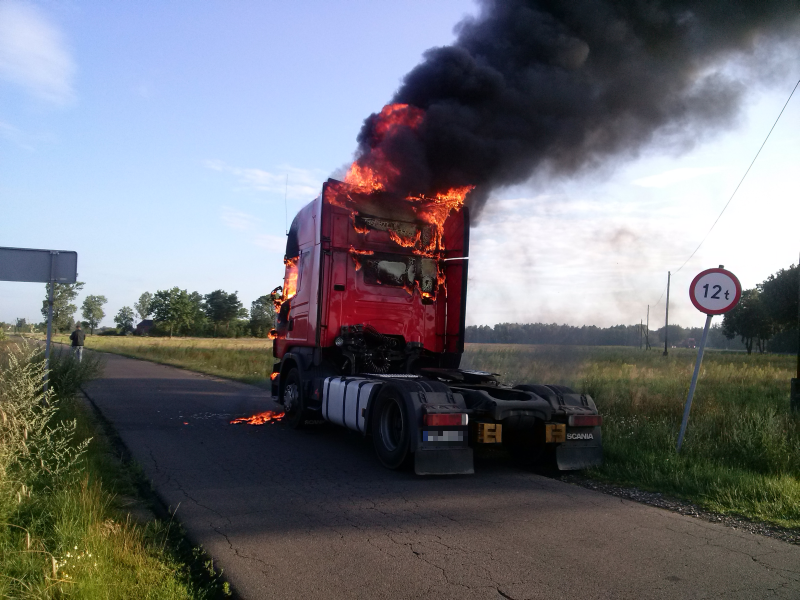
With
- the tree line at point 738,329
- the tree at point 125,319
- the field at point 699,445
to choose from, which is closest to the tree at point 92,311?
the tree at point 125,319

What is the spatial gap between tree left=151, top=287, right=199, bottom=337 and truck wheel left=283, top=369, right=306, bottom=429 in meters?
83.7

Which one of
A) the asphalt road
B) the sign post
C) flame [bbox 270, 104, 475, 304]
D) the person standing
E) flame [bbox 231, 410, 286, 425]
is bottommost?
flame [bbox 231, 410, 286, 425]

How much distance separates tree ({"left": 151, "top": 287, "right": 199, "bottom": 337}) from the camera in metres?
88.9

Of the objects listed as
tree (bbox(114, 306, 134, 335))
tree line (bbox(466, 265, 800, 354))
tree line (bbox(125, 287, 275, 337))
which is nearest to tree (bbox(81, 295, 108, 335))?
tree (bbox(114, 306, 134, 335))

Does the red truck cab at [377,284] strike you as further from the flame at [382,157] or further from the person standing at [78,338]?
the person standing at [78,338]

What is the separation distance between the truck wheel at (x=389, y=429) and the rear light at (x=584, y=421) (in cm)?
191

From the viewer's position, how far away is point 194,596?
355 cm

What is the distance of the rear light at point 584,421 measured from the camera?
23.1 ft

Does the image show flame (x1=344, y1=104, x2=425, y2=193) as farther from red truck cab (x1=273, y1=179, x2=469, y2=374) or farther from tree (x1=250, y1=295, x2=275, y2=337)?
tree (x1=250, y1=295, x2=275, y2=337)

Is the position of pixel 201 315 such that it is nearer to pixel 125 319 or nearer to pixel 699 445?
pixel 125 319

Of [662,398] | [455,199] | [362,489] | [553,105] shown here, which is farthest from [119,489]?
[662,398]

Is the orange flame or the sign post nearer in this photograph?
the sign post

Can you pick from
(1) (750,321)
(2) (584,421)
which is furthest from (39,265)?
(1) (750,321)

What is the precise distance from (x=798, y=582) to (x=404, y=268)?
22.7 ft
